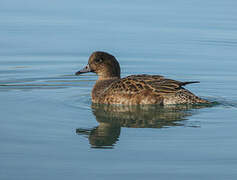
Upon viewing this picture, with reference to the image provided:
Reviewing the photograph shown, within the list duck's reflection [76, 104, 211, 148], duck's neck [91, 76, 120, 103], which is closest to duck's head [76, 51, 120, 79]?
duck's neck [91, 76, 120, 103]

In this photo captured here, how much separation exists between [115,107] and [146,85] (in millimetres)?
685

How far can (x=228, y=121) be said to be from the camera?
404 inches

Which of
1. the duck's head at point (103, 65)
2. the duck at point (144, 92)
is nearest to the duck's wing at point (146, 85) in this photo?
the duck at point (144, 92)

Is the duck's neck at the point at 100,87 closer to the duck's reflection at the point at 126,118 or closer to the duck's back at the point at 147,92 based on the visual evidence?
the duck's back at the point at 147,92

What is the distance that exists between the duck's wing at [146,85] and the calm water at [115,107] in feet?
1.13

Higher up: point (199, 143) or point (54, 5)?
point (54, 5)

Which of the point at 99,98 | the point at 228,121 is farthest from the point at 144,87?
the point at 228,121

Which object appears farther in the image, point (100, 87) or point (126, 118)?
point (100, 87)

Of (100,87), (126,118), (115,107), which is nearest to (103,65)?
(100,87)

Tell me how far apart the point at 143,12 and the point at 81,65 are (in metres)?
5.77

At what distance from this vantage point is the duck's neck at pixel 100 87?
12000 millimetres

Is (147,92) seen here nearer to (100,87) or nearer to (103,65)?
(100,87)

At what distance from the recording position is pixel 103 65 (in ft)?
41.4

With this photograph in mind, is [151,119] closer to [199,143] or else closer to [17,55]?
[199,143]
